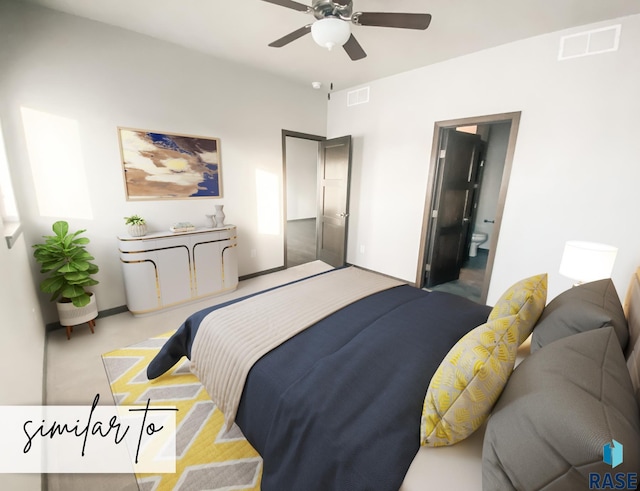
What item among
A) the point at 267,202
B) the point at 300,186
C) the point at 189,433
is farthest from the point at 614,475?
the point at 300,186

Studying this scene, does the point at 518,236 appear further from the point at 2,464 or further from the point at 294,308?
the point at 2,464

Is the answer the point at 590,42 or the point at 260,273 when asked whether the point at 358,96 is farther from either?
the point at 260,273

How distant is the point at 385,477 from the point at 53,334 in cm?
316

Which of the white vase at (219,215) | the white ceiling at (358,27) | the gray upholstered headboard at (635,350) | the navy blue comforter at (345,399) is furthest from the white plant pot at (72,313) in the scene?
the gray upholstered headboard at (635,350)

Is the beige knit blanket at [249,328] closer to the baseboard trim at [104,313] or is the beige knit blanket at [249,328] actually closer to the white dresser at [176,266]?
the white dresser at [176,266]

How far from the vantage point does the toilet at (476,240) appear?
200 inches

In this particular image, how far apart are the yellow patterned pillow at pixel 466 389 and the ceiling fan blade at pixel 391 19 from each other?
6.17 feet

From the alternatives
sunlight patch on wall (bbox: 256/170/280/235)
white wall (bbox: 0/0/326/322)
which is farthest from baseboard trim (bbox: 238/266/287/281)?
sunlight patch on wall (bbox: 256/170/280/235)

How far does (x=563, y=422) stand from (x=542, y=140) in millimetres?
2861

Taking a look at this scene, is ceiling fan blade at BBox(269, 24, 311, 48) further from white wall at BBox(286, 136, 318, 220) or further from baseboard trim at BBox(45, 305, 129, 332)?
white wall at BBox(286, 136, 318, 220)

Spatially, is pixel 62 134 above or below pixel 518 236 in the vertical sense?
above

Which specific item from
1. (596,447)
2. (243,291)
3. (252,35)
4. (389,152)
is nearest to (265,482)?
(596,447)

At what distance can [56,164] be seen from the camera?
240cm

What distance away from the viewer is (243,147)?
3.58m
